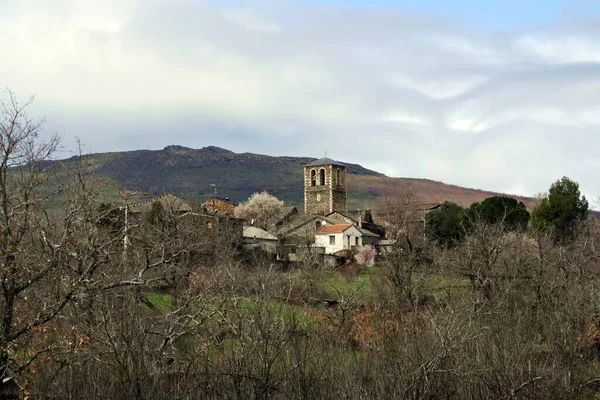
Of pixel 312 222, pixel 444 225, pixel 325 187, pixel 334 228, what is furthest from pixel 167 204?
pixel 325 187

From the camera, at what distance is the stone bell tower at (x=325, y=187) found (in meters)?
104

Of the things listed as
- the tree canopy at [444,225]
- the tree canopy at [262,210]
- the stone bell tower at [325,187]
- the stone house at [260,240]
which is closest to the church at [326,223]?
the stone bell tower at [325,187]

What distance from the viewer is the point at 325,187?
105 m

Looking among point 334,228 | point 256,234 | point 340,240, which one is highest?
point 334,228

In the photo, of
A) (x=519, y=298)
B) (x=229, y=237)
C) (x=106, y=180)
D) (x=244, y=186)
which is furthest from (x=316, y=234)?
(x=244, y=186)

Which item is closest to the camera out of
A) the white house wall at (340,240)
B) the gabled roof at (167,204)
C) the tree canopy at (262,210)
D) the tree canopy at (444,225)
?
the gabled roof at (167,204)

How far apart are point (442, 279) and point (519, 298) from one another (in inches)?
236

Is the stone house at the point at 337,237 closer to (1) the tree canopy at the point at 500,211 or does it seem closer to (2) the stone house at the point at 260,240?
(2) the stone house at the point at 260,240

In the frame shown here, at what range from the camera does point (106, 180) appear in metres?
26.4

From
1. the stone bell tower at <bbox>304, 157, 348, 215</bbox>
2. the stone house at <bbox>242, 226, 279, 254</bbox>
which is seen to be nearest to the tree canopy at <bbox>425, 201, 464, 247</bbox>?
the stone house at <bbox>242, 226, 279, 254</bbox>

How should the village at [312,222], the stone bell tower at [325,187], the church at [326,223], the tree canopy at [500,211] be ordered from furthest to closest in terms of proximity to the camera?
the stone bell tower at [325,187]
the church at [326,223]
the tree canopy at [500,211]
the village at [312,222]

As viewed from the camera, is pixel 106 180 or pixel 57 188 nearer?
pixel 57 188

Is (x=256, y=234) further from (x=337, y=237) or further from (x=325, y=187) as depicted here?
(x=325, y=187)

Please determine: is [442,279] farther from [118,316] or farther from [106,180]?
[118,316]
